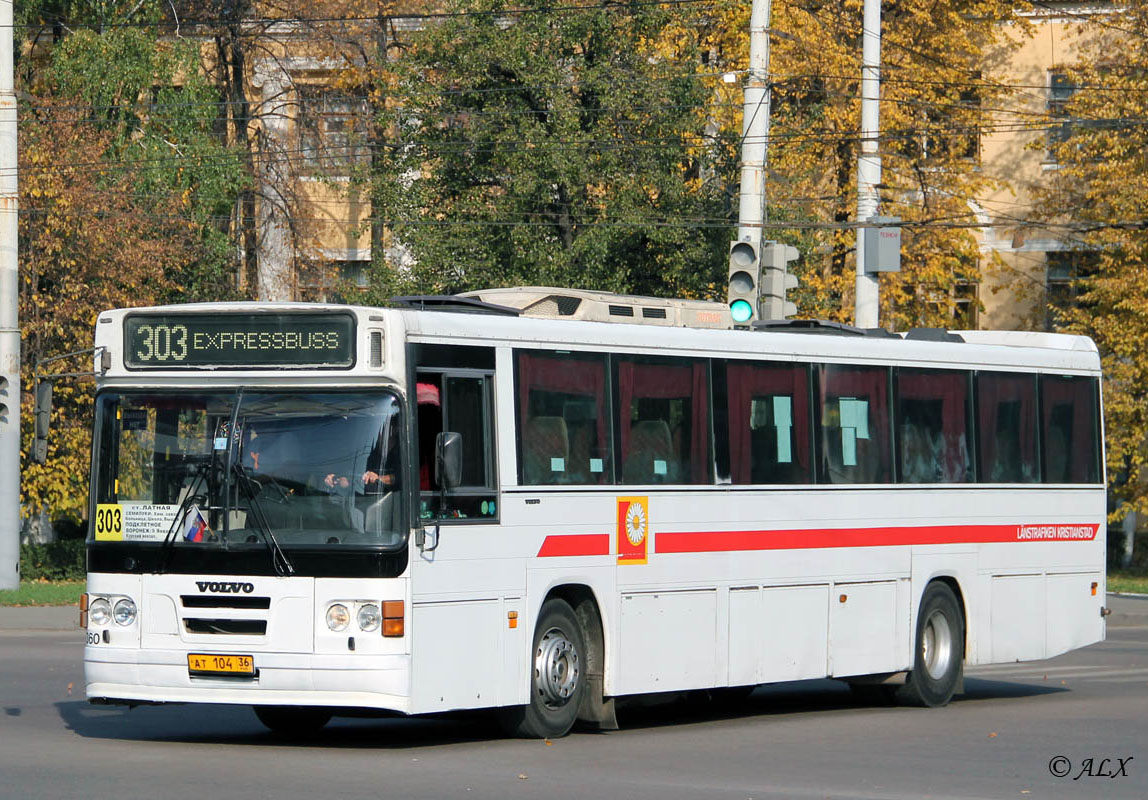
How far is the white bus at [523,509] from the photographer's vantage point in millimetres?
12156

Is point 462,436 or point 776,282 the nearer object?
point 462,436

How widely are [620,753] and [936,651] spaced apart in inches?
212

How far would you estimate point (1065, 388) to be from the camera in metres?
18.8

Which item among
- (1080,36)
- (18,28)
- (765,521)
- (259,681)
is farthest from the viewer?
(1080,36)

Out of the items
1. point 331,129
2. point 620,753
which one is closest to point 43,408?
point 620,753

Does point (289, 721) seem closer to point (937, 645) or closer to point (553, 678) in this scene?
point (553, 678)

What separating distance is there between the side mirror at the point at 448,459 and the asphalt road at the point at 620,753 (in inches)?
69.3

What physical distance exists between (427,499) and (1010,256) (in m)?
35.7

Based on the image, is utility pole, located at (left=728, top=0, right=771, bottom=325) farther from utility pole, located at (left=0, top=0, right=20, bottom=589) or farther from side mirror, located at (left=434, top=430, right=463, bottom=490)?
utility pole, located at (left=0, top=0, right=20, bottom=589)

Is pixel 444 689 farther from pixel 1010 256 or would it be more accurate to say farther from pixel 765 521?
pixel 1010 256

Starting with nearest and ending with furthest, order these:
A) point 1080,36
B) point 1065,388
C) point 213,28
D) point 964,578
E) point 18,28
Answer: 1. point 964,578
2. point 1065,388
3. point 18,28
4. point 213,28
5. point 1080,36

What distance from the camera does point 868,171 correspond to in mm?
28266

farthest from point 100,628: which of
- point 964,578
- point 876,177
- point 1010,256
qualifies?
point 1010,256

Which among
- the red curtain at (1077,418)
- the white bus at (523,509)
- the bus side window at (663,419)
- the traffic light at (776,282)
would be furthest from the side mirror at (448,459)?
the traffic light at (776,282)
